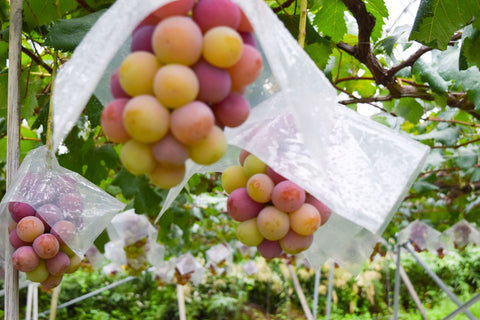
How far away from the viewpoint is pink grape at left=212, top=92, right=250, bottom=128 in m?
0.44

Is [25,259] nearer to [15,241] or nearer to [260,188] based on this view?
[15,241]

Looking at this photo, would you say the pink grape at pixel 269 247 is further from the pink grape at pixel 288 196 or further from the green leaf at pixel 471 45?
the green leaf at pixel 471 45

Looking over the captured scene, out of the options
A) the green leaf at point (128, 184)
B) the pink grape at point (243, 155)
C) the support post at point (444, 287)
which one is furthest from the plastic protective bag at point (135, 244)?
the pink grape at point (243, 155)

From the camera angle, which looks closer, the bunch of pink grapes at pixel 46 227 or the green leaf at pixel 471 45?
the bunch of pink grapes at pixel 46 227

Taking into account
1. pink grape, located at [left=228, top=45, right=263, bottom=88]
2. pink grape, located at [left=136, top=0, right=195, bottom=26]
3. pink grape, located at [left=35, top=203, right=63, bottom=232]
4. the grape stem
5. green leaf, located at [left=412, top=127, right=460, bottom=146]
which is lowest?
pink grape, located at [left=35, top=203, right=63, bottom=232]

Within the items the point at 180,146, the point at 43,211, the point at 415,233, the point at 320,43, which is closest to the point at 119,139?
the point at 180,146

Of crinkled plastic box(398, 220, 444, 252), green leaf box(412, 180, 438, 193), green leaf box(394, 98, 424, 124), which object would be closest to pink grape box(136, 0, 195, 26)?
green leaf box(394, 98, 424, 124)

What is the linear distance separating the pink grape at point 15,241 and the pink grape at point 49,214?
41mm

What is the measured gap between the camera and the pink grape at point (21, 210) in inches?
33.1

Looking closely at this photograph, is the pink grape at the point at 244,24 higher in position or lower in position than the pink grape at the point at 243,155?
higher

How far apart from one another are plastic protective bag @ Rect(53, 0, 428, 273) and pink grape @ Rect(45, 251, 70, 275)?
0.98 ft

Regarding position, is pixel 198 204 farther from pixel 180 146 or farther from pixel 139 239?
pixel 180 146

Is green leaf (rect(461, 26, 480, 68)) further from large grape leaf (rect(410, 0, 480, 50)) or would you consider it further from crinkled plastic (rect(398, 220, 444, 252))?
crinkled plastic (rect(398, 220, 444, 252))

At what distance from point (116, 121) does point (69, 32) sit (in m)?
0.48
